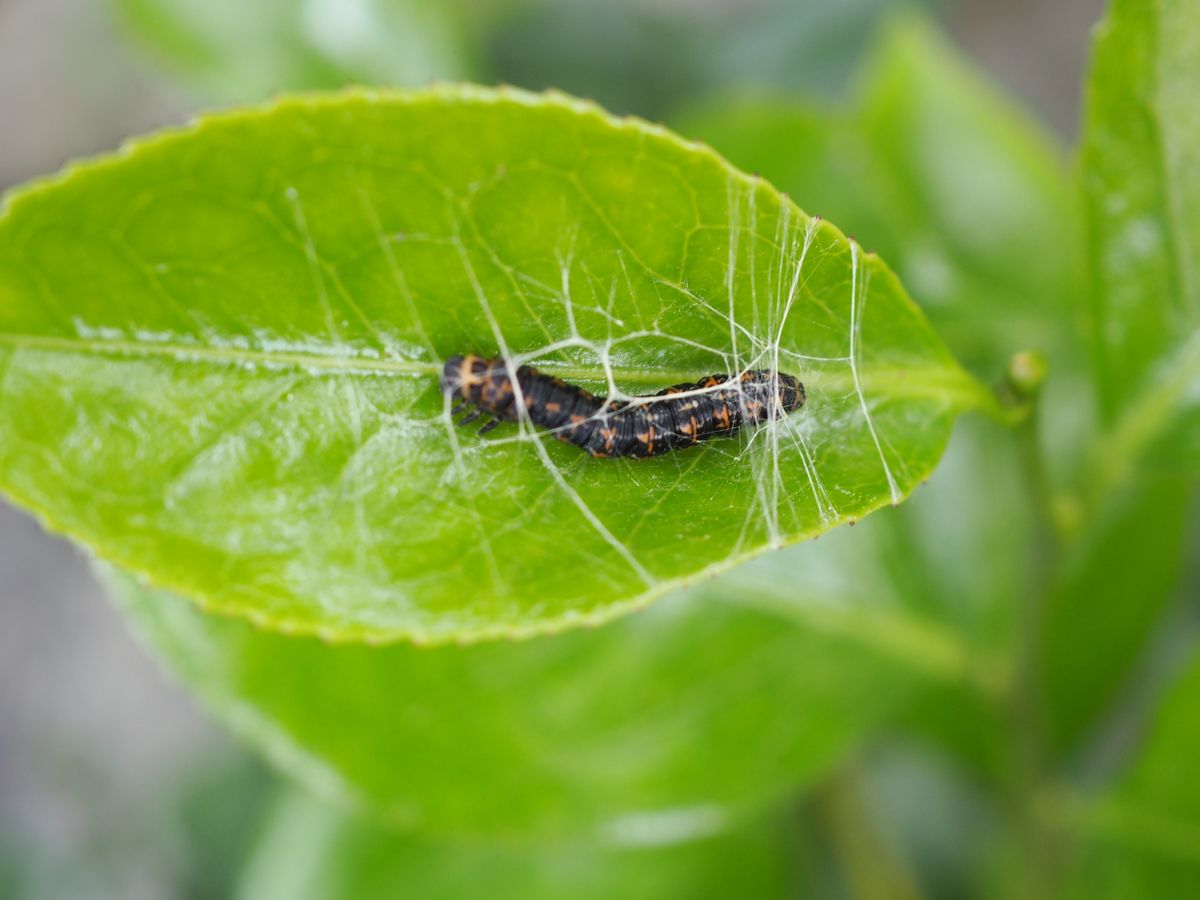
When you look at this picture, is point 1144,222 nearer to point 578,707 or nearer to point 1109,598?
point 1109,598

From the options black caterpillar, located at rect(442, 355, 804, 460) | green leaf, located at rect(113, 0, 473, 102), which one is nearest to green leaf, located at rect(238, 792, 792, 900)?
black caterpillar, located at rect(442, 355, 804, 460)

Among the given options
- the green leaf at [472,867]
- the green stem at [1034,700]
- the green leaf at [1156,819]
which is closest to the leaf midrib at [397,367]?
the green stem at [1034,700]

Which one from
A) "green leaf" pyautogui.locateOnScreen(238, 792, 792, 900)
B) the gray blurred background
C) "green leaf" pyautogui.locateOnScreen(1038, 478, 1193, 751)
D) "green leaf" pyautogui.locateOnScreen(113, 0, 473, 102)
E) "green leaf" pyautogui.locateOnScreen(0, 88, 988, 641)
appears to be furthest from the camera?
the gray blurred background

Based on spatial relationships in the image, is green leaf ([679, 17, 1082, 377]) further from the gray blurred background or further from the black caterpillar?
the gray blurred background

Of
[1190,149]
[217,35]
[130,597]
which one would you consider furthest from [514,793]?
[217,35]

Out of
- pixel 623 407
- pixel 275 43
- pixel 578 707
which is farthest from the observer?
pixel 275 43

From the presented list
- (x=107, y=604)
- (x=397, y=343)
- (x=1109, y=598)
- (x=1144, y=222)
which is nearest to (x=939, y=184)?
(x=1109, y=598)

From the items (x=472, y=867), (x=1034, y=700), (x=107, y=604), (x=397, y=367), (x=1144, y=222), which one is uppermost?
(x=107, y=604)
